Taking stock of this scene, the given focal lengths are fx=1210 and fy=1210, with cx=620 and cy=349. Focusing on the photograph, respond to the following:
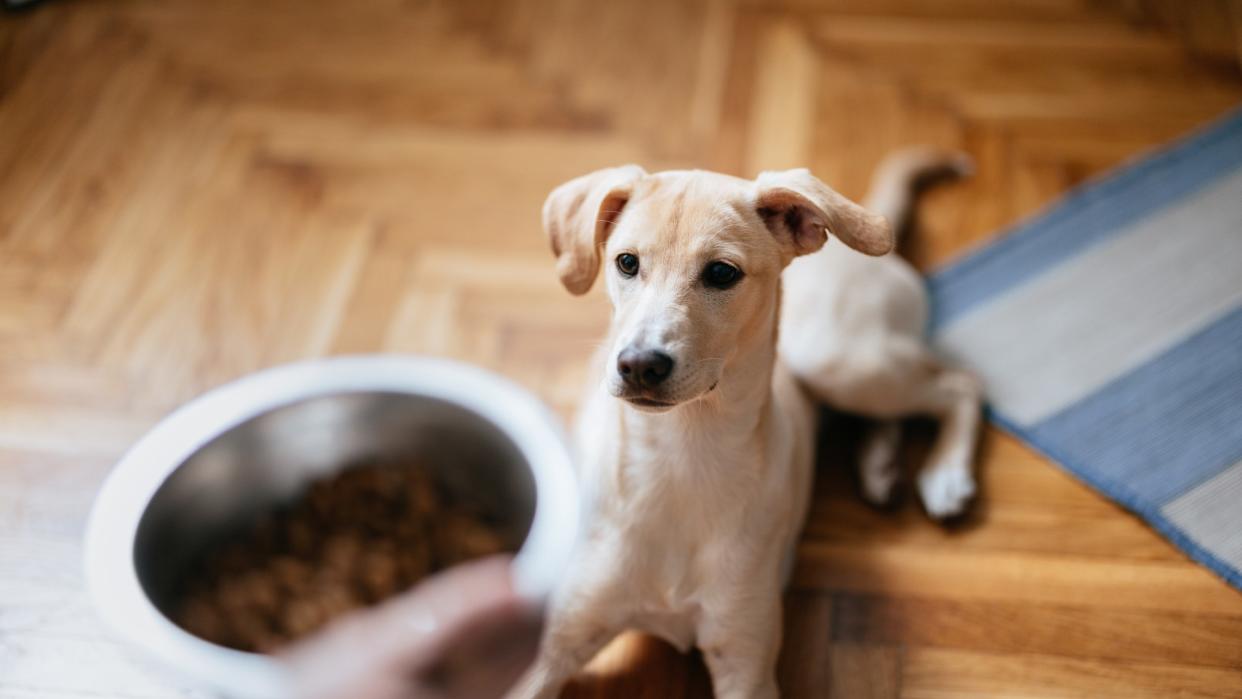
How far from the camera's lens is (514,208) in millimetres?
Result: 2662

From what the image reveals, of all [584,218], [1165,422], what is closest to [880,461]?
[1165,422]

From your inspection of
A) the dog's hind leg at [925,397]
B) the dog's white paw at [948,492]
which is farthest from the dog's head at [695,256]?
the dog's white paw at [948,492]

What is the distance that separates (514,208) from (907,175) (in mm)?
849

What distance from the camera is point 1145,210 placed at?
101 inches

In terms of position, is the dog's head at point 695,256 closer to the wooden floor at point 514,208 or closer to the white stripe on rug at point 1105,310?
the wooden floor at point 514,208

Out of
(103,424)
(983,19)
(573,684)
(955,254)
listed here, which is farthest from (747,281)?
(983,19)

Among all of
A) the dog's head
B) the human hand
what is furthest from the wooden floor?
the dog's head

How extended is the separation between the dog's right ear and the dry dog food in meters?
0.53

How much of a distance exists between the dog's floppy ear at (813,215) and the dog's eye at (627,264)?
176 mm

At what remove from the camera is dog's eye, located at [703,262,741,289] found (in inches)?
60.6

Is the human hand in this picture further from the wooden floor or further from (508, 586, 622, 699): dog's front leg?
the wooden floor

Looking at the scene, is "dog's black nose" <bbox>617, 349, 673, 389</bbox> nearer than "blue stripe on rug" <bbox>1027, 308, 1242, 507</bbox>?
Yes

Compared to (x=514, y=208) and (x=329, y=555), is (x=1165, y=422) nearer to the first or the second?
(x=514, y=208)

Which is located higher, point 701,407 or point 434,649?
point 701,407
